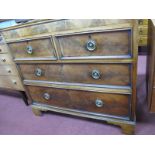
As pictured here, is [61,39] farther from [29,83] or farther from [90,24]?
[29,83]

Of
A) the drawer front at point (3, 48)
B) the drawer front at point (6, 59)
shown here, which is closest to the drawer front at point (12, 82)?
the drawer front at point (6, 59)

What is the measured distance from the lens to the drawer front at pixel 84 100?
1.09 m

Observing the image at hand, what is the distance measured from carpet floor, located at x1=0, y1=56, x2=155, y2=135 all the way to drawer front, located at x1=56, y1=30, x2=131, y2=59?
2.08 ft

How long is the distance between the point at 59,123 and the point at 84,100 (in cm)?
39

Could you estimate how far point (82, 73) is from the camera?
1.08 m

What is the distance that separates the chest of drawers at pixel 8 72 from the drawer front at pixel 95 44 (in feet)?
2.12

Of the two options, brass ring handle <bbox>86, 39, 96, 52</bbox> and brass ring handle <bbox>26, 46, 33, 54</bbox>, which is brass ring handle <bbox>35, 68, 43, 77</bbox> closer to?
brass ring handle <bbox>26, 46, 33, 54</bbox>

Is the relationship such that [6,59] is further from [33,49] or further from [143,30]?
[143,30]

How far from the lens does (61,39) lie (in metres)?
1.01

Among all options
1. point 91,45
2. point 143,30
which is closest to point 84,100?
point 91,45

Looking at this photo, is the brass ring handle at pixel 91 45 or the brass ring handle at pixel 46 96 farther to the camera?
the brass ring handle at pixel 46 96

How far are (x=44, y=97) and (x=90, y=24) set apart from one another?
2.56 ft

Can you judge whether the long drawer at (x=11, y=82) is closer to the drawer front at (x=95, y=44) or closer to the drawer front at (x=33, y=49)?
the drawer front at (x=33, y=49)
